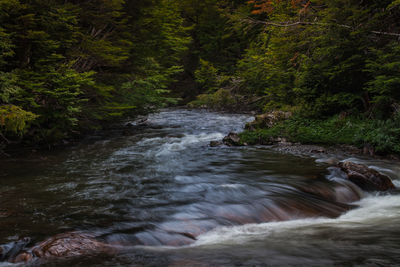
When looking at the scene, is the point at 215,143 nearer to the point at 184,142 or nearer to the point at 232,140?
the point at 232,140

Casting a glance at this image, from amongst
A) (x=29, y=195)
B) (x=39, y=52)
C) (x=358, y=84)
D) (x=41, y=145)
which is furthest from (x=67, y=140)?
(x=358, y=84)

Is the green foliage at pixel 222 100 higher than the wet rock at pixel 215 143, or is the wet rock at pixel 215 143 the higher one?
the green foliage at pixel 222 100

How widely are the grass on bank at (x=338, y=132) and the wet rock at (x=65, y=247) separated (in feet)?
25.4

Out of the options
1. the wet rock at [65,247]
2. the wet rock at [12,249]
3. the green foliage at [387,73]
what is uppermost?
the green foliage at [387,73]

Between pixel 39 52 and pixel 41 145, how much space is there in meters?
3.22

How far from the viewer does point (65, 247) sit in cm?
384

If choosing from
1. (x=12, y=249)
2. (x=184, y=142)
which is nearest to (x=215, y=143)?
(x=184, y=142)

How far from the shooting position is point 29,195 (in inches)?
233

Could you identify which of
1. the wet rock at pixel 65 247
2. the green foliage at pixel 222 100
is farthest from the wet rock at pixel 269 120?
the wet rock at pixel 65 247

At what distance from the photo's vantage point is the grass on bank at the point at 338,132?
862 cm

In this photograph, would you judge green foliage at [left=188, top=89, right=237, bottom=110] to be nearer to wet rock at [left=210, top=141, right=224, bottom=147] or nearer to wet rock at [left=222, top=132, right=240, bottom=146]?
wet rock at [left=222, top=132, right=240, bottom=146]

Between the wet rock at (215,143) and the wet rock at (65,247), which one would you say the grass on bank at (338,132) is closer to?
the wet rock at (215,143)

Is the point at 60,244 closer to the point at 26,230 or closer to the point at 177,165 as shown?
the point at 26,230

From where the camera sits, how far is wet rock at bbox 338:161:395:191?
6.46 metres
